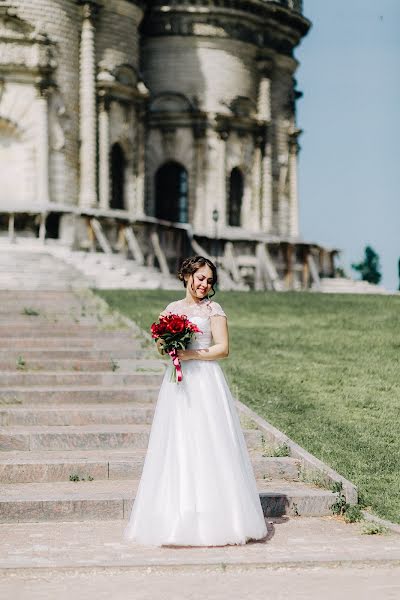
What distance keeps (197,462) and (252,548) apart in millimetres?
773

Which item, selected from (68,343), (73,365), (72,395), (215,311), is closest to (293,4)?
(68,343)

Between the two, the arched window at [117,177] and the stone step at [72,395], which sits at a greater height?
the arched window at [117,177]

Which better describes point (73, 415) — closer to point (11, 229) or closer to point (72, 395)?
point (72, 395)

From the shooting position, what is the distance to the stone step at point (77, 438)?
12.0m

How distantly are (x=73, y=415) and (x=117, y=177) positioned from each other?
31406 mm

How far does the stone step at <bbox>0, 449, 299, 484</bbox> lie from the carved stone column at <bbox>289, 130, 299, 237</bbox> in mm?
39992

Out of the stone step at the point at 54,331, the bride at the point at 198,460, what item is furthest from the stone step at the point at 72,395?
the bride at the point at 198,460

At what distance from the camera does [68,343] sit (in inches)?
686

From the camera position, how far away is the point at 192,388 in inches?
363

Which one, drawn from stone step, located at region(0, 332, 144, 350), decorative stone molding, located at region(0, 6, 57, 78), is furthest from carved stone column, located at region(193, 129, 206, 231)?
stone step, located at region(0, 332, 144, 350)

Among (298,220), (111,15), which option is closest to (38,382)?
(111,15)

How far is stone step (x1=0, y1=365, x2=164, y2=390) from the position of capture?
1485 centimetres

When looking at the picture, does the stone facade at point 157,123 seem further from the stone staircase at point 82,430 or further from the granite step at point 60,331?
the stone staircase at point 82,430

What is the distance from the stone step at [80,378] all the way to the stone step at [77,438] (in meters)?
2.29
